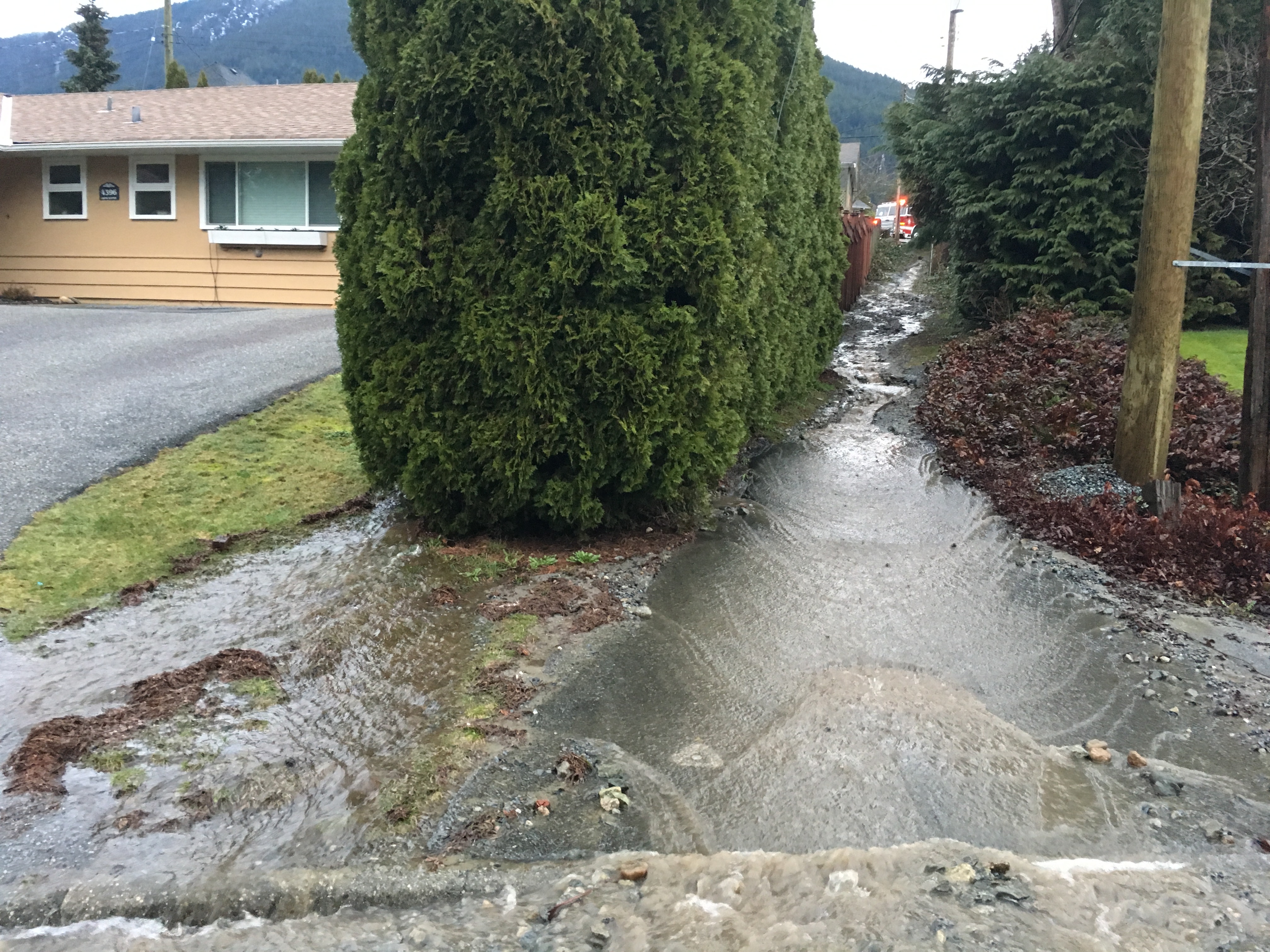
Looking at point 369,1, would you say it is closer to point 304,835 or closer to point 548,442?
point 548,442

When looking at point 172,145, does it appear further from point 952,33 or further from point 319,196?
point 952,33

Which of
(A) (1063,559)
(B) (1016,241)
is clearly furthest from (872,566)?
(B) (1016,241)

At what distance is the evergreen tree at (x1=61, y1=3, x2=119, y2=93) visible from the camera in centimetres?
4147

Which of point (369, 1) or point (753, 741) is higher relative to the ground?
point (369, 1)

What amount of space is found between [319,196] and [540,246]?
13.4 meters

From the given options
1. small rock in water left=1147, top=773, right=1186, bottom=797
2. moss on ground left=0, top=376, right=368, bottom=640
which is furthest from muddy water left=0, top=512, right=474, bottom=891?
small rock in water left=1147, top=773, right=1186, bottom=797

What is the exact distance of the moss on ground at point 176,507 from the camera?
528 cm

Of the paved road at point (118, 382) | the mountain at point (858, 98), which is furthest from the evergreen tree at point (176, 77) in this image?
the mountain at point (858, 98)

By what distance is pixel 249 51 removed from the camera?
140 metres

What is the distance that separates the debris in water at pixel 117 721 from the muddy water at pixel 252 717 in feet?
0.20

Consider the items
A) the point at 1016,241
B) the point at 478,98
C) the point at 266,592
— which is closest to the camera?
the point at 266,592

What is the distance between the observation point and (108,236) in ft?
61.3

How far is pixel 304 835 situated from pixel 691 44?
502 cm

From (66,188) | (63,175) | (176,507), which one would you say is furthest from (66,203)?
(176,507)
